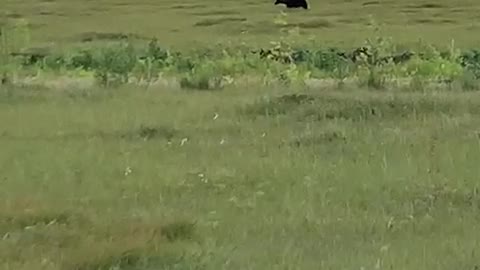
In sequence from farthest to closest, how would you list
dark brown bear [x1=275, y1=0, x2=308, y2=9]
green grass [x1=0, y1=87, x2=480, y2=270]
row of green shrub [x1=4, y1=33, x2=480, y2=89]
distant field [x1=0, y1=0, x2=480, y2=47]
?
dark brown bear [x1=275, y1=0, x2=308, y2=9] < distant field [x1=0, y1=0, x2=480, y2=47] < row of green shrub [x1=4, y1=33, x2=480, y2=89] < green grass [x1=0, y1=87, x2=480, y2=270]

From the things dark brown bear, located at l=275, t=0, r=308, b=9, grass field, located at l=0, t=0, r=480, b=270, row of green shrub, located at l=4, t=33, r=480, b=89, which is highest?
grass field, located at l=0, t=0, r=480, b=270

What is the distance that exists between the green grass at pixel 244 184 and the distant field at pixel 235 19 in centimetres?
2525

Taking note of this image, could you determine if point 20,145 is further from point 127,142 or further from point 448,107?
point 448,107

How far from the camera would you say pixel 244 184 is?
1112 centimetres

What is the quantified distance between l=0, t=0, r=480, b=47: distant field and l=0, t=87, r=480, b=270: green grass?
2525 cm

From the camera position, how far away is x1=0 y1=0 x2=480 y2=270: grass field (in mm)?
8250

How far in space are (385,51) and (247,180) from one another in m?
18.8

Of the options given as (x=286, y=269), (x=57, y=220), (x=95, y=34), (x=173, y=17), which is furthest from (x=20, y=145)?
(x=173, y=17)

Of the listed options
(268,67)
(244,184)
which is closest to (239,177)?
(244,184)

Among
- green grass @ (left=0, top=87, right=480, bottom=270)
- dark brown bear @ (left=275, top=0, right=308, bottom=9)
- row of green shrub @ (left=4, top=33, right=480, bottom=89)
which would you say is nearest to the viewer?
green grass @ (left=0, top=87, right=480, bottom=270)

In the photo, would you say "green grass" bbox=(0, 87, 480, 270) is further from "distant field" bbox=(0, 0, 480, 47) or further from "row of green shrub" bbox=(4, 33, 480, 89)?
"distant field" bbox=(0, 0, 480, 47)

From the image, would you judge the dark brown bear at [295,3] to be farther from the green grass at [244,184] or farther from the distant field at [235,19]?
the green grass at [244,184]

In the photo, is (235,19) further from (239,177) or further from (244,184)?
(244,184)

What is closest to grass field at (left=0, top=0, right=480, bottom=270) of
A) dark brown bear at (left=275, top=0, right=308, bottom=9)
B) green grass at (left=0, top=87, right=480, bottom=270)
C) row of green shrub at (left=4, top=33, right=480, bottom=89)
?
green grass at (left=0, top=87, right=480, bottom=270)
